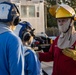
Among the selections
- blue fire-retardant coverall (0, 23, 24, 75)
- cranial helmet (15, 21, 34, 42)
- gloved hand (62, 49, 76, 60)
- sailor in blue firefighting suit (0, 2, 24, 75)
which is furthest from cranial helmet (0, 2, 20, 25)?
gloved hand (62, 49, 76, 60)

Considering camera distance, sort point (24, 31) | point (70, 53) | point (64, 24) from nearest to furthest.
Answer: point (24, 31) → point (70, 53) → point (64, 24)

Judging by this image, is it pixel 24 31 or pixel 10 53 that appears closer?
pixel 10 53

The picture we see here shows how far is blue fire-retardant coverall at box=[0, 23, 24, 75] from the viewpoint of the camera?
2898mm

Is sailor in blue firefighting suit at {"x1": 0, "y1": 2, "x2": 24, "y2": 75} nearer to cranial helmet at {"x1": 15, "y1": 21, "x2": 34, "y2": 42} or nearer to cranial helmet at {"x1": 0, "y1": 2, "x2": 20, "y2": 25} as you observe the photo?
cranial helmet at {"x1": 0, "y1": 2, "x2": 20, "y2": 25}

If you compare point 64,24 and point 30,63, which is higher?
point 64,24

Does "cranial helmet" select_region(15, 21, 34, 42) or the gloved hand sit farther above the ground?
"cranial helmet" select_region(15, 21, 34, 42)

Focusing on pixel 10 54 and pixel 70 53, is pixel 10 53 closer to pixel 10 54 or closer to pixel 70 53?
pixel 10 54

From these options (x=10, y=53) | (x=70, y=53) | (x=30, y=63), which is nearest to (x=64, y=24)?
(x=70, y=53)

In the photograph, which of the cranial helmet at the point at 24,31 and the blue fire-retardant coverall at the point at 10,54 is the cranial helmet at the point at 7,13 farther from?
the cranial helmet at the point at 24,31

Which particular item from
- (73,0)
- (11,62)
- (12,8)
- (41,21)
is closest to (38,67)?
(11,62)

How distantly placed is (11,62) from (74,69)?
1.06 meters

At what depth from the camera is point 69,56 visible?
A: 368cm

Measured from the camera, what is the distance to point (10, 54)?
9.53ft

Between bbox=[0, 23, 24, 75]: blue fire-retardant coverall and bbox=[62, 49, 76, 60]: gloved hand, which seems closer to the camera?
bbox=[0, 23, 24, 75]: blue fire-retardant coverall
